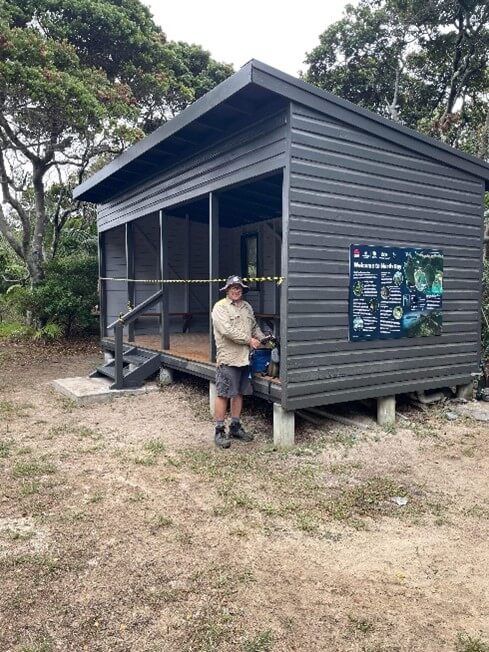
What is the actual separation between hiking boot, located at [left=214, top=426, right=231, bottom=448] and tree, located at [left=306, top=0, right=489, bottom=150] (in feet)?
38.3

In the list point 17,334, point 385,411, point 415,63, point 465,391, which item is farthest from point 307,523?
point 415,63

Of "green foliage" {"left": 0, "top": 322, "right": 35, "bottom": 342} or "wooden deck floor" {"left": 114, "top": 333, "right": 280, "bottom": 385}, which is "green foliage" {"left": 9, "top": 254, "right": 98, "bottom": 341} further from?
"wooden deck floor" {"left": 114, "top": 333, "right": 280, "bottom": 385}

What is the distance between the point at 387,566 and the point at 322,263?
302 cm

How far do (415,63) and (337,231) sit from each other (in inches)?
557

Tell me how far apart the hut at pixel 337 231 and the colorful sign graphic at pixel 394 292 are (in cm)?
2

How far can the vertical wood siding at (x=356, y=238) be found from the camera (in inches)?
190

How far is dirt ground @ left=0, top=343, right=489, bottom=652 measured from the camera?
7.39ft

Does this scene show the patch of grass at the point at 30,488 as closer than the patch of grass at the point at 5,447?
Yes

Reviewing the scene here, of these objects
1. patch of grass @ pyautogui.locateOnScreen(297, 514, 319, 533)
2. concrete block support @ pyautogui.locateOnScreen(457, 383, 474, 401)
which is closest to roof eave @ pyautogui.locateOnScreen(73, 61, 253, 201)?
patch of grass @ pyautogui.locateOnScreen(297, 514, 319, 533)

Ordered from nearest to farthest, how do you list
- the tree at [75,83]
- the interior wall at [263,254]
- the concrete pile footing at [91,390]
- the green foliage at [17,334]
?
the concrete pile footing at [91,390]
the interior wall at [263,254]
the tree at [75,83]
the green foliage at [17,334]

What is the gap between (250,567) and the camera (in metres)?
2.76

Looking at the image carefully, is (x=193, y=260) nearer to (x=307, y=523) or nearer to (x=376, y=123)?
(x=376, y=123)

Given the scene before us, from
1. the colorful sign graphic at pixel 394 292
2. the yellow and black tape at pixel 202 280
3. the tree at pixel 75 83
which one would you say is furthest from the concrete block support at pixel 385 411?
the tree at pixel 75 83

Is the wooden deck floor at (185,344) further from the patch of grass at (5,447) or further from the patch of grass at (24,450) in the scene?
the patch of grass at (5,447)
